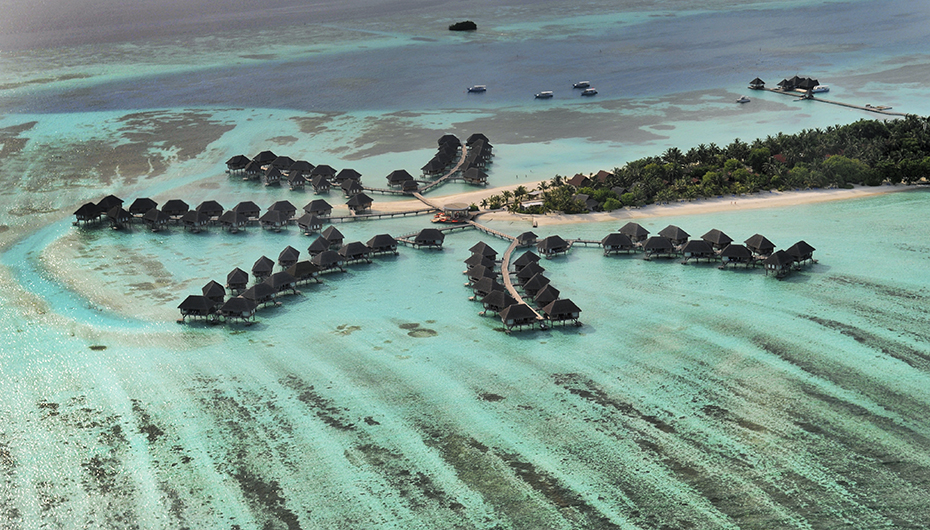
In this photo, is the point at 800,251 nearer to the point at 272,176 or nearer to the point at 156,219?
the point at 272,176

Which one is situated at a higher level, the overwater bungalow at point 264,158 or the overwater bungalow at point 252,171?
the overwater bungalow at point 264,158

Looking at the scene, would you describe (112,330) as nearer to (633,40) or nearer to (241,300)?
(241,300)

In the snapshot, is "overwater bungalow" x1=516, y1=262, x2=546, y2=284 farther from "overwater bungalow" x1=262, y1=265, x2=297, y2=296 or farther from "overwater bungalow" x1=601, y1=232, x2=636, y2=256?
"overwater bungalow" x1=262, y1=265, x2=297, y2=296

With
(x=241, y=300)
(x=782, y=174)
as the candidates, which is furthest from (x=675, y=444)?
(x=782, y=174)

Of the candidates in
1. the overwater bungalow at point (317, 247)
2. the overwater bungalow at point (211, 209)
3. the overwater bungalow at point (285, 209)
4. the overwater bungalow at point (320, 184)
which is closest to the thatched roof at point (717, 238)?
the overwater bungalow at point (317, 247)

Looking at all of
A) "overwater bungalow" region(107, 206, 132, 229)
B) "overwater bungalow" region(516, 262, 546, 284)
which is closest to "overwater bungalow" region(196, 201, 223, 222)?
"overwater bungalow" region(107, 206, 132, 229)

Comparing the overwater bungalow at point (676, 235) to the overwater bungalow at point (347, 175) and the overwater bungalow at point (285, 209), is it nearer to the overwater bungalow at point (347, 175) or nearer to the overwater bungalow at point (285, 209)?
the overwater bungalow at point (285, 209)

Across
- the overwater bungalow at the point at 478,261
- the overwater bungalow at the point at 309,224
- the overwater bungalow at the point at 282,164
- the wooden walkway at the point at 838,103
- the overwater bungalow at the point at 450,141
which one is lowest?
the overwater bungalow at the point at 478,261
